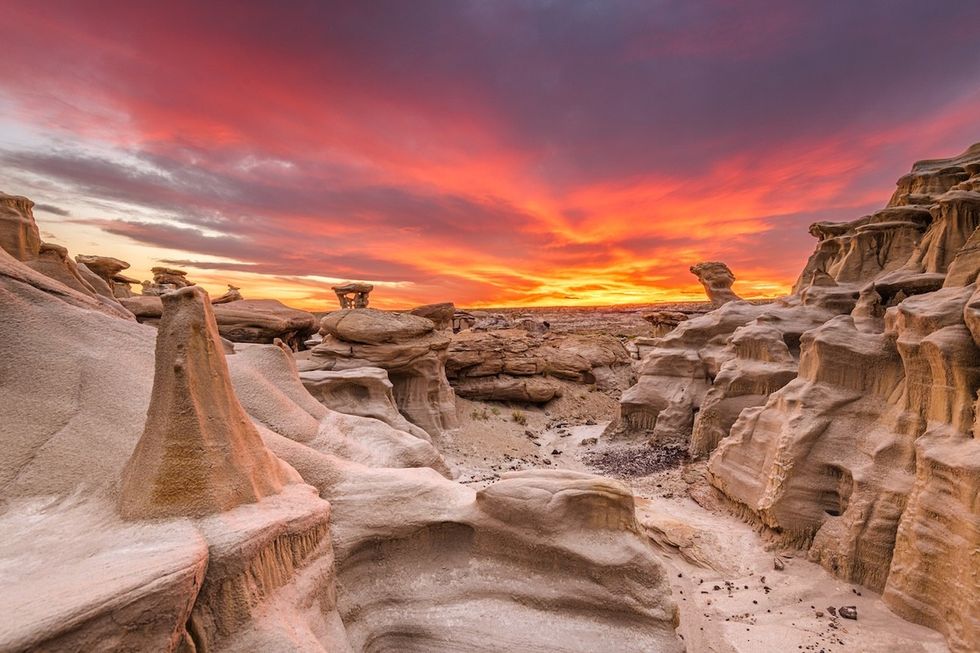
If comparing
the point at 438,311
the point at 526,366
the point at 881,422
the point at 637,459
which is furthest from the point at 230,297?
the point at 881,422

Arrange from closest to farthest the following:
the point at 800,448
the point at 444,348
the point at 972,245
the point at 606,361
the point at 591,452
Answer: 1. the point at 972,245
2. the point at 800,448
3. the point at 591,452
4. the point at 444,348
5. the point at 606,361

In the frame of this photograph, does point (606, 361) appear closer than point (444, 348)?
No

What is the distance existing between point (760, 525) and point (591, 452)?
9.66m

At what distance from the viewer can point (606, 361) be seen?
103 ft

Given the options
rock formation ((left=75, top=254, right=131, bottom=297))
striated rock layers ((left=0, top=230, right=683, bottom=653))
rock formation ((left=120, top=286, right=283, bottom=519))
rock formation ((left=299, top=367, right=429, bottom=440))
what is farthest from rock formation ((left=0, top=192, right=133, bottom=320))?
rock formation ((left=75, top=254, right=131, bottom=297))

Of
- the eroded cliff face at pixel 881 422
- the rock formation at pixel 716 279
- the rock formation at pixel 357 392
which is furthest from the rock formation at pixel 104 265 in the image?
the rock formation at pixel 716 279

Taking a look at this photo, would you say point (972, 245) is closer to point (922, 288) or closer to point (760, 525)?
point (922, 288)

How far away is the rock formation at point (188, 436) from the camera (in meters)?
4.88

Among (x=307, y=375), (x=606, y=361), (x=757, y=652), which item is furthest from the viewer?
(x=606, y=361)

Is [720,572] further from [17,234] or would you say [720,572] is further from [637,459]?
[17,234]

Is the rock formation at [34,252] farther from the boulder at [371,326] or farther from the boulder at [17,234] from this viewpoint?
the boulder at [371,326]

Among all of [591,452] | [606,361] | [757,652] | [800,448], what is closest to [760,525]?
[800,448]

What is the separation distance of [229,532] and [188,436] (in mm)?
1233

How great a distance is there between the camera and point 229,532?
4648 mm
